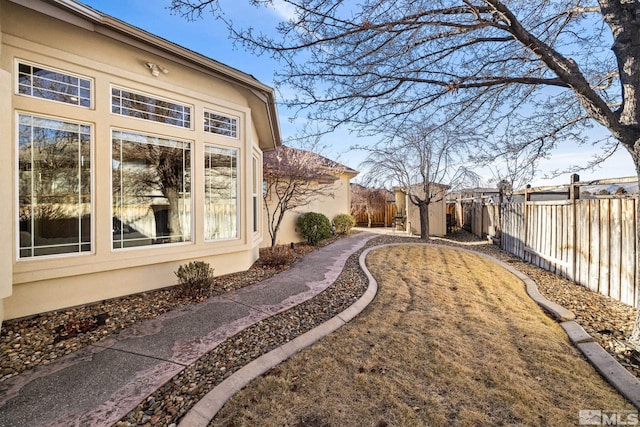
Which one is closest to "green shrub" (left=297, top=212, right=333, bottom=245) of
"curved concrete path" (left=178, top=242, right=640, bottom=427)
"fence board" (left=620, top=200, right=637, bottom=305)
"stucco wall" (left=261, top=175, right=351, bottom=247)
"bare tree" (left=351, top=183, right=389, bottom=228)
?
"stucco wall" (left=261, top=175, right=351, bottom=247)

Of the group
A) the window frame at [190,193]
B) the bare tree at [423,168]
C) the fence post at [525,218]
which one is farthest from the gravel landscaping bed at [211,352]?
the bare tree at [423,168]

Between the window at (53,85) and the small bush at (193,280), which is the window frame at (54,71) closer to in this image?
the window at (53,85)

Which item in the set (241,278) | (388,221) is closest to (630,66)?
(241,278)

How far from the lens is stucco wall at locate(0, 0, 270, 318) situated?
3.85 metres

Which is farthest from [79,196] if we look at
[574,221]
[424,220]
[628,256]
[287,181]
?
[424,220]

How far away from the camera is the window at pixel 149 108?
4812 mm

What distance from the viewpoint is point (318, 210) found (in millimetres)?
13578

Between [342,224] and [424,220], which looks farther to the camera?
[342,224]

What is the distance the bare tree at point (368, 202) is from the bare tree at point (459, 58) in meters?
15.6

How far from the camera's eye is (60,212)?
4.34 meters

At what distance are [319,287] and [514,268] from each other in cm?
611

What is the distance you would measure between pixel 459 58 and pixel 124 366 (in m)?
6.09

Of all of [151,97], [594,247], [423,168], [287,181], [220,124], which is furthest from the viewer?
[423,168]

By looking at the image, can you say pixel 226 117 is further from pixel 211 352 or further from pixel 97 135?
pixel 211 352
